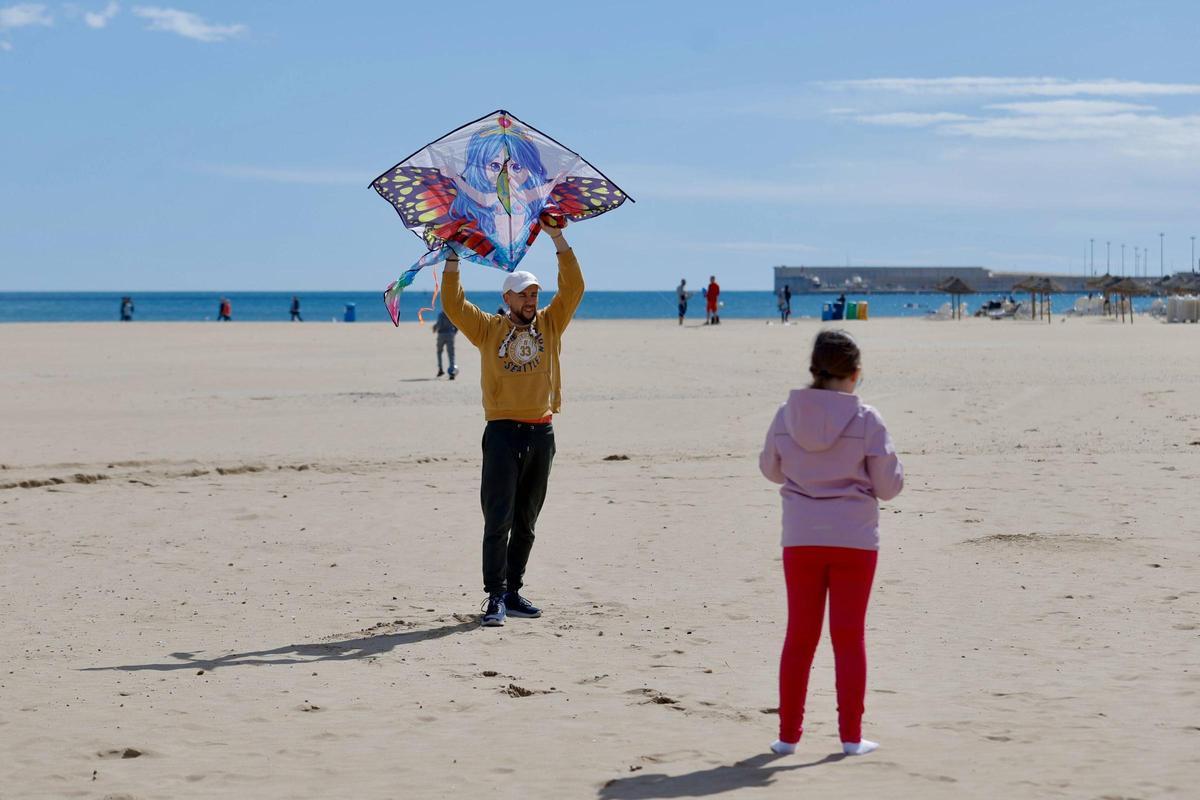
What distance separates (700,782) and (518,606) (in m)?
2.97

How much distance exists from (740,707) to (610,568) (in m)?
3.24

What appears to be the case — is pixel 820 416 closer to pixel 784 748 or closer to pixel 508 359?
pixel 784 748

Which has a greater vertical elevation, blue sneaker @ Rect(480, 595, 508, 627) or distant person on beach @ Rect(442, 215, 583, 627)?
distant person on beach @ Rect(442, 215, 583, 627)

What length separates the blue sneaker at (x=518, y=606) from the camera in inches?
309

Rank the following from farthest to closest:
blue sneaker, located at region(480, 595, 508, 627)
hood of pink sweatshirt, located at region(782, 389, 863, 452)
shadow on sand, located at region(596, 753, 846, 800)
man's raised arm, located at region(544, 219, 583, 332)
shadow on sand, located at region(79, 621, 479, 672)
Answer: man's raised arm, located at region(544, 219, 583, 332), blue sneaker, located at region(480, 595, 508, 627), shadow on sand, located at region(79, 621, 479, 672), hood of pink sweatshirt, located at region(782, 389, 863, 452), shadow on sand, located at region(596, 753, 846, 800)

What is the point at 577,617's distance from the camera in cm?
787

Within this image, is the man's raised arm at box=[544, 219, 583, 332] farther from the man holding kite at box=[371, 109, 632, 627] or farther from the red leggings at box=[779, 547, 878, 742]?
the red leggings at box=[779, 547, 878, 742]

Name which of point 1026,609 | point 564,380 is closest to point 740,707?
point 1026,609

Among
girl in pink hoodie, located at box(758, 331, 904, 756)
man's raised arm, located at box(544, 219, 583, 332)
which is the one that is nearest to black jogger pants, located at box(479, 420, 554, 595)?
man's raised arm, located at box(544, 219, 583, 332)

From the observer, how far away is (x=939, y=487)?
12.4 meters

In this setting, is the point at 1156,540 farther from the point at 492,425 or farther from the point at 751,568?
the point at 492,425

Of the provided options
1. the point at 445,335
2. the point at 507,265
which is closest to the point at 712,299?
the point at 445,335

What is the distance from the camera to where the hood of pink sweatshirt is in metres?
5.18

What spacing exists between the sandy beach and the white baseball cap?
5.96 feet
